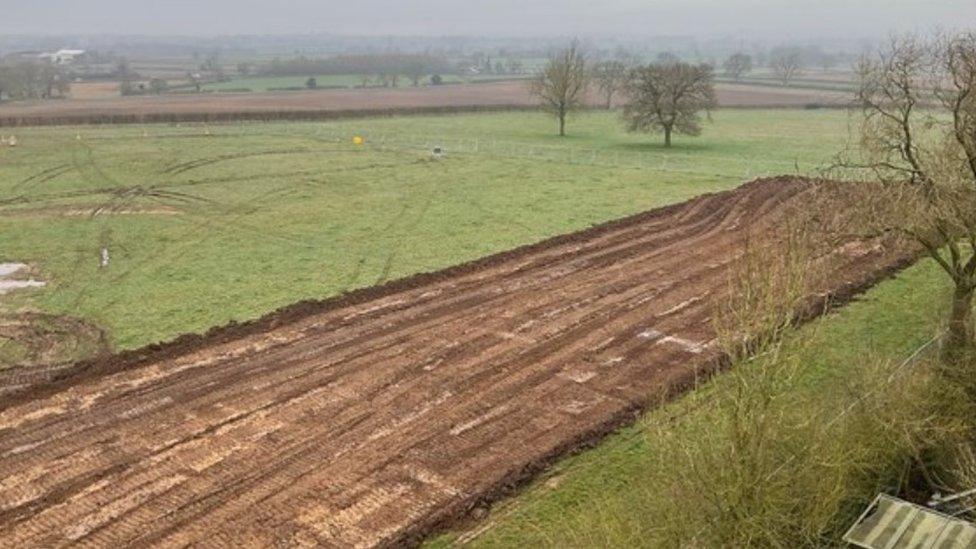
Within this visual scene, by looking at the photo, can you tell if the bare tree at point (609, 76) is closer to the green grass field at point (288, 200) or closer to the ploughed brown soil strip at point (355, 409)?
the green grass field at point (288, 200)

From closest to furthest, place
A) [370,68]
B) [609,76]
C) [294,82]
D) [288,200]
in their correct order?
[288,200]
[609,76]
[294,82]
[370,68]

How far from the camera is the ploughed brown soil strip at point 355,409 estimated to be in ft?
43.1

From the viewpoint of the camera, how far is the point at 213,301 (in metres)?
23.2

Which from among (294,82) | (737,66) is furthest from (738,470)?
(737,66)

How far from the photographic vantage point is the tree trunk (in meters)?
14.6

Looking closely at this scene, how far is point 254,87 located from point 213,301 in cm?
11754

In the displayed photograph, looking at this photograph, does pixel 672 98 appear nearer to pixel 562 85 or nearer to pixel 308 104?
pixel 562 85

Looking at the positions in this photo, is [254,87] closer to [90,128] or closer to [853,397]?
[90,128]

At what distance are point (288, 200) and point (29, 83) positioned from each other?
88.8m

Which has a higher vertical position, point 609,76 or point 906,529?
point 609,76

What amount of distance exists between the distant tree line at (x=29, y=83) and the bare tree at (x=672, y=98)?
283 feet

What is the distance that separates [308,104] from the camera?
90375 millimetres

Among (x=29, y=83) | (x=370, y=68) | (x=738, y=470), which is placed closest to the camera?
(x=738, y=470)

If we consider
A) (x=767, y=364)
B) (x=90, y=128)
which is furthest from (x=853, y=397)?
(x=90, y=128)
